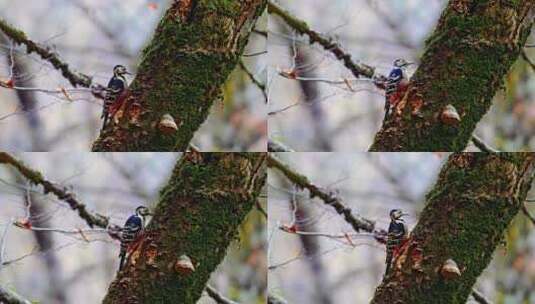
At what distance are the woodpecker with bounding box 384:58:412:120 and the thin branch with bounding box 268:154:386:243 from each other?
10.4 inches

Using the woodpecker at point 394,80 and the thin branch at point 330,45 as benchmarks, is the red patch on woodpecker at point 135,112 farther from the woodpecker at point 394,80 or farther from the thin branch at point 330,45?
the woodpecker at point 394,80

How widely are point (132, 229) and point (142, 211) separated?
0.06 meters

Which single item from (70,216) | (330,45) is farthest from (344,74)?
(70,216)

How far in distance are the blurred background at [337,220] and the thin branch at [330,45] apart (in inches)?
8.6

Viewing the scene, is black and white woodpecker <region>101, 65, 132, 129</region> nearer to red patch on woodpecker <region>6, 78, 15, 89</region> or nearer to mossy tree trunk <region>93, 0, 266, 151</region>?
mossy tree trunk <region>93, 0, 266, 151</region>

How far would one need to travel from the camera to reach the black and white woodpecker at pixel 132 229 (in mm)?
2758

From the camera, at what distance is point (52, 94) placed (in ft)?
9.05

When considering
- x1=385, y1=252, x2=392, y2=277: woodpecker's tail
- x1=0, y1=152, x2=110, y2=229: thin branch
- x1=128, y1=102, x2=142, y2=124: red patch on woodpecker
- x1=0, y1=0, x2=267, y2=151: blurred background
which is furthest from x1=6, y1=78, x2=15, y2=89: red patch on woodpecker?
x1=385, y1=252, x2=392, y2=277: woodpecker's tail

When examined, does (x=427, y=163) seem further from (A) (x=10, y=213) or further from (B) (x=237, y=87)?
(A) (x=10, y=213)

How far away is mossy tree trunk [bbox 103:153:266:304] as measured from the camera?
2730mm

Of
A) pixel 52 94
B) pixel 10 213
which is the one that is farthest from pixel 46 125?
pixel 10 213

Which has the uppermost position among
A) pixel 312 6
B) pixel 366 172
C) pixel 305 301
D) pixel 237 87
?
pixel 312 6

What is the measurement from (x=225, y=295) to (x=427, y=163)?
65 cm

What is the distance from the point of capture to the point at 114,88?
2.75m
